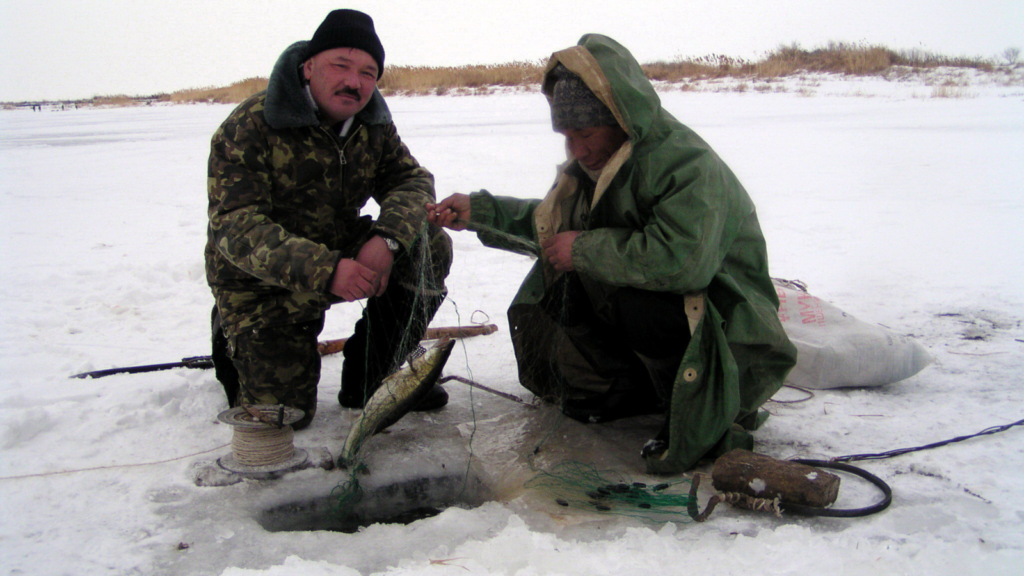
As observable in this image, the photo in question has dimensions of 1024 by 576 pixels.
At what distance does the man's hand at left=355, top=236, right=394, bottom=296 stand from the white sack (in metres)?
1.99

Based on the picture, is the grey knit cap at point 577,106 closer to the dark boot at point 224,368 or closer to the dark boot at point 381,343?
the dark boot at point 381,343

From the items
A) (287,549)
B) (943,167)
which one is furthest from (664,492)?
(943,167)

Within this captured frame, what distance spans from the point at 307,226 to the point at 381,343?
674 mm

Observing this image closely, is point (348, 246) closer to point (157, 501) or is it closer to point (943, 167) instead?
point (157, 501)

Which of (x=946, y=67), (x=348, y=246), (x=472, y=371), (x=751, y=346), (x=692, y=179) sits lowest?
(x=472, y=371)

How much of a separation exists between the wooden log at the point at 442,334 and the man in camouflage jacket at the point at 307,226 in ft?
2.40

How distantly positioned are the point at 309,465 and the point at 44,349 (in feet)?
6.97

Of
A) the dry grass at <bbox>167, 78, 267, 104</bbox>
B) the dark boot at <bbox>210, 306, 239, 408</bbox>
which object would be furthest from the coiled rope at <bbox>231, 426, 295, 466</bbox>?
the dry grass at <bbox>167, 78, 267, 104</bbox>

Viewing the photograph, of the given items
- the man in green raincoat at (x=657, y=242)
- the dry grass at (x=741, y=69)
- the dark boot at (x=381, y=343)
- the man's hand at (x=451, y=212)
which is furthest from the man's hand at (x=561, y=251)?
the dry grass at (x=741, y=69)

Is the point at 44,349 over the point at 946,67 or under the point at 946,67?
under

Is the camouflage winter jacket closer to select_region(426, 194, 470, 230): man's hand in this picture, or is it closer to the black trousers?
select_region(426, 194, 470, 230): man's hand

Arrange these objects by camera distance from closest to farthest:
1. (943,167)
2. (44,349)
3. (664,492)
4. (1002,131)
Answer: (664,492), (44,349), (943,167), (1002,131)

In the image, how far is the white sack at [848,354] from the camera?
3609 millimetres

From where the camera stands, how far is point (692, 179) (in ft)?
8.69
